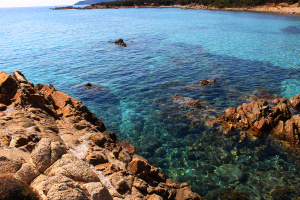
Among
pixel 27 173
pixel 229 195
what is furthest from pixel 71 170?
pixel 229 195

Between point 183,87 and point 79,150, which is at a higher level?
point 183,87

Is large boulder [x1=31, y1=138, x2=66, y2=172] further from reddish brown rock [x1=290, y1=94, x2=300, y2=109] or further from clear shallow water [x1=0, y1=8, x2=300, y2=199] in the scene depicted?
reddish brown rock [x1=290, y1=94, x2=300, y2=109]

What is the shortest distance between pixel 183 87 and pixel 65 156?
18.2m

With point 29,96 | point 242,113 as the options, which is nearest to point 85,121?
point 29,96

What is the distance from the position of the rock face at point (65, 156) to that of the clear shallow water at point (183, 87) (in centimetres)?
264

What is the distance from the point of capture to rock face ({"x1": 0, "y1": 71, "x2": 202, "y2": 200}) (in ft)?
26.2

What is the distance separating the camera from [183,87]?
82.9 feet

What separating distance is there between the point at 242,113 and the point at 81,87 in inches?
738

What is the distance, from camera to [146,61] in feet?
119

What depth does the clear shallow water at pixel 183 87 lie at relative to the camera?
43.9 ft

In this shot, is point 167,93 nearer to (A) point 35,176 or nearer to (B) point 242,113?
(B) point 242,113

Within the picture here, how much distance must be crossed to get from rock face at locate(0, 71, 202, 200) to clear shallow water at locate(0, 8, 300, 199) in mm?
2637

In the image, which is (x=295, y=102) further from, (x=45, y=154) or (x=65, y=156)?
(x=45, y=154)

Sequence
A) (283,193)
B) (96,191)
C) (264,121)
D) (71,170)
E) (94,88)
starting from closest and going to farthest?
(96,191), (71,170), (283,193), (264,121), (94,88)
